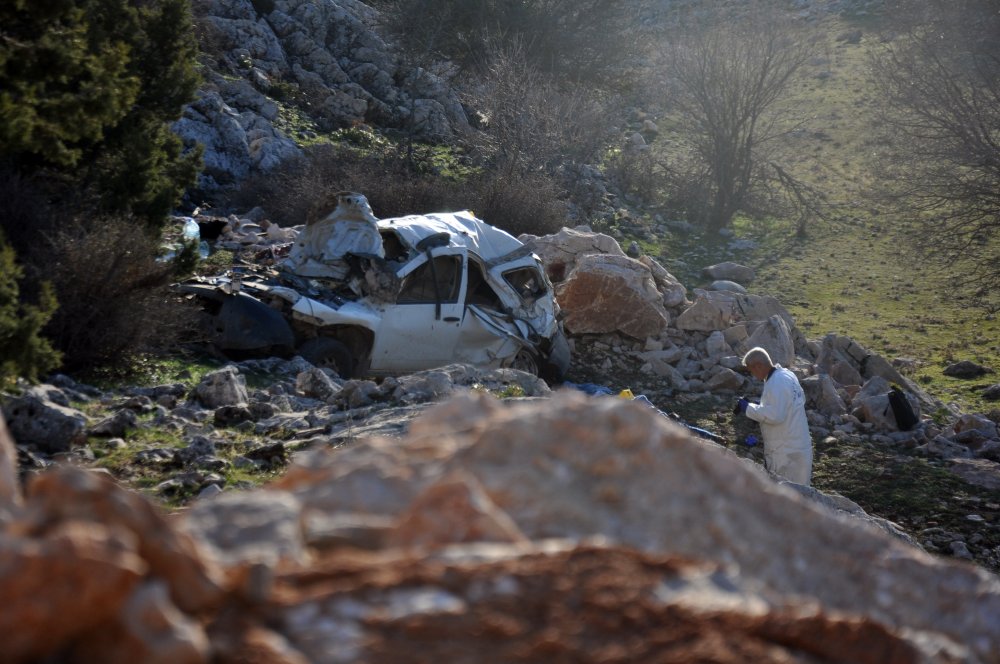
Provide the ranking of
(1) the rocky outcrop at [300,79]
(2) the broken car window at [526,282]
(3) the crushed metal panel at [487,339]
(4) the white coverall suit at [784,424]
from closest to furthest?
(4) the white coverall suit at [784,424]
(3) the crushed metal panel at [487,339]
(2) the broken car window at [526,282]
(1) the rocky outcrop at [300,79]

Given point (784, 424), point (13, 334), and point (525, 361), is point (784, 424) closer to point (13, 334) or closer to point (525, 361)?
point (525, 361)

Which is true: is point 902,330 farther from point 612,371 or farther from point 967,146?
point 612,371

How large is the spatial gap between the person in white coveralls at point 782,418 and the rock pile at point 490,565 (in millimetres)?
6763

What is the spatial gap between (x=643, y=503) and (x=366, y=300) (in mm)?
10137

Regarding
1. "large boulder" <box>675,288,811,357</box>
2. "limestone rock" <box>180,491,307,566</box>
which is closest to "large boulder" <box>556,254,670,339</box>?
"large boulder" <box>675,288,811,357</box>

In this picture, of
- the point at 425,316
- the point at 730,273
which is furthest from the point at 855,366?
the point at 425,316

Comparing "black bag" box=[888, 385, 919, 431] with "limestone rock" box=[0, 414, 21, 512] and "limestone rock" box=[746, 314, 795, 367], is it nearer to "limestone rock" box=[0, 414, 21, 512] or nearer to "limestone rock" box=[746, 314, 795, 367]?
"limestone rock" box=[746, 314, 795, 367]

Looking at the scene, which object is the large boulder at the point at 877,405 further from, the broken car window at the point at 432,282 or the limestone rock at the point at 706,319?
the broken car window at the point at 432,282

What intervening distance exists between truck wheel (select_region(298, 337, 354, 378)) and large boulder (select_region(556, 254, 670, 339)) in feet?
17.6

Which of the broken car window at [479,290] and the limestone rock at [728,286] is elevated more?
the broken car window at [479,290]

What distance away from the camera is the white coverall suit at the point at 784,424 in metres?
9.40

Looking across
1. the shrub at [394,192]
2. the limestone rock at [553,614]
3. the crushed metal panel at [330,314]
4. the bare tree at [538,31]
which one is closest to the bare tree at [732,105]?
the bare tree at [538,31]

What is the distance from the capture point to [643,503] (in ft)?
7.63

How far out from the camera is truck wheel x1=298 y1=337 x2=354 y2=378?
1205 cm
